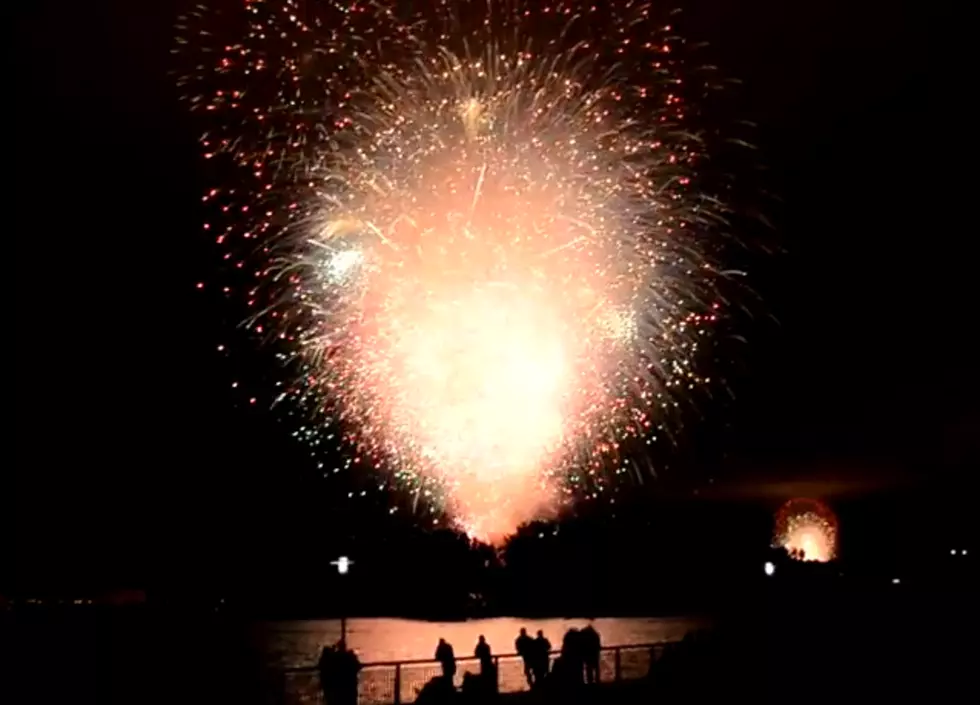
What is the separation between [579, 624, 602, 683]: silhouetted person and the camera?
64.6ft

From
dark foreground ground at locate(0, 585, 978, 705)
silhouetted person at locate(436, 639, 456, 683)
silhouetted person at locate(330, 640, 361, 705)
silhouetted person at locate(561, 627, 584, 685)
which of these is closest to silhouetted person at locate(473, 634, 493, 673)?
silhouetted person at locate(436, 639, 456, 683)

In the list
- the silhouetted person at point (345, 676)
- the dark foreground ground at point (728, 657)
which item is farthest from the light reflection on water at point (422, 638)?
the silhouetted person at point (345, 676)

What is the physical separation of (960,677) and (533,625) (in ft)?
123

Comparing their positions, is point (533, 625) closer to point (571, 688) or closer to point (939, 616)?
point (939, 616)

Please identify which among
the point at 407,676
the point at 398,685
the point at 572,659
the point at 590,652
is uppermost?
the point at 590,652

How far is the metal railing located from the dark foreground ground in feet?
2.93

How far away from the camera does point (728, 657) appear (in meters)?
20.7

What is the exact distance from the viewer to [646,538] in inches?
3342

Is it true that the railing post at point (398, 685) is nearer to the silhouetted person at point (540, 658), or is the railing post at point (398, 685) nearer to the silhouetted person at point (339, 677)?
the silhouetted person at point (339, 677)

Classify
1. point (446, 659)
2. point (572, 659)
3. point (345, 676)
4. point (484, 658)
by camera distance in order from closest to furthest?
point (345, 676), point (572, 659), point (484, 658), point (446, 659)

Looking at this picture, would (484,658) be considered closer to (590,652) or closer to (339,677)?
(590,652)

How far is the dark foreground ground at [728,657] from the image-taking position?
15875mm

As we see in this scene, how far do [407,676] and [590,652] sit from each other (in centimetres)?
291

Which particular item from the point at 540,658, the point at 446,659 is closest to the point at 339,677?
the point at 446,659
